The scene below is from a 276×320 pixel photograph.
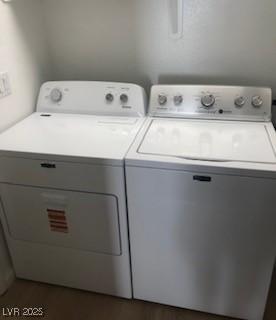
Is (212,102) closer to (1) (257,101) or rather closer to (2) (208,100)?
(2) (208,100)

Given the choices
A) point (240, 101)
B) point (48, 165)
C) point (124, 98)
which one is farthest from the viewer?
point (124, 98)

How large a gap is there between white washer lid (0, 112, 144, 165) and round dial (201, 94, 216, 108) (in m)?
0.35

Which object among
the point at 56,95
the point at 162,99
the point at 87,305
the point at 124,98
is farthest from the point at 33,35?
the point at 87,305

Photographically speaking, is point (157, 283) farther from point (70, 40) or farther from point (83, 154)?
point (70, 40)

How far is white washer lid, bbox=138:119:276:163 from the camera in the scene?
139 centimetres

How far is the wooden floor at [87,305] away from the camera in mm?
1720

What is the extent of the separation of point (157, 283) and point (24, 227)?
75 centimetres

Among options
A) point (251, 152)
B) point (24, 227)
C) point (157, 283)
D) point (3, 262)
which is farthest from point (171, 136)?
point (3, 262)

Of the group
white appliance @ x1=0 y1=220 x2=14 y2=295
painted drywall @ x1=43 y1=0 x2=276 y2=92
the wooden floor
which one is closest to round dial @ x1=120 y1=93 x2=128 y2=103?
painted drywall @ x1=43 y1=0 x2=276 y2=92

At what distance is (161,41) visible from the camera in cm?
191

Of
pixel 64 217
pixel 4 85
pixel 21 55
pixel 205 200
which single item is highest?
pixel 21 55

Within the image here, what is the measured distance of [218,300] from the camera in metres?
1.65

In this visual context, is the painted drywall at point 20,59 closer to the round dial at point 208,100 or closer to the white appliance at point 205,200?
the white appliance at point 205,200

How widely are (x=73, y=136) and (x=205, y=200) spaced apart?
2.34ft
